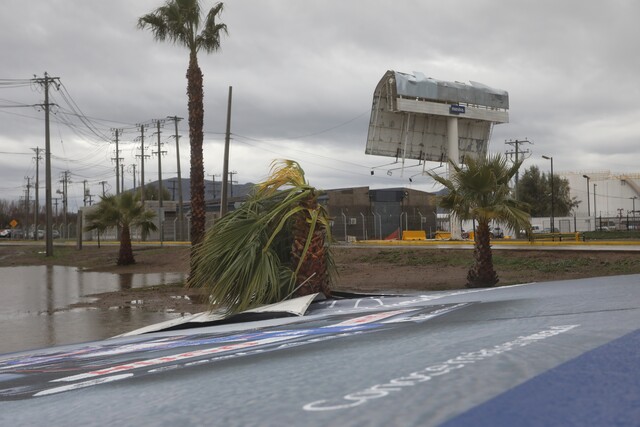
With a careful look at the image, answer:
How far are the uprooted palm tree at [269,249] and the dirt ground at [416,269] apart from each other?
3.54 m

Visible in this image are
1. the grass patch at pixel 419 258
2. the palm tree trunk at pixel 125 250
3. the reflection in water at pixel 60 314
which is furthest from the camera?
the palm tree trunk at pixel 125 250

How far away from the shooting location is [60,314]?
13.6 meters

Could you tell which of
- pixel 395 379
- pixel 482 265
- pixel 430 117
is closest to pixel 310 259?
pixel 395 379

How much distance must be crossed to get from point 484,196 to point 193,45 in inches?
489

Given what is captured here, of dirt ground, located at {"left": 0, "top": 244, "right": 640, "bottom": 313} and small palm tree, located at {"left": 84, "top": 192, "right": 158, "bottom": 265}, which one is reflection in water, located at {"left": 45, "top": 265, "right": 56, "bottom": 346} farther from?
small palm tree, located at {"left": 84, "top": 192, "right": 158, "bottom": 265}

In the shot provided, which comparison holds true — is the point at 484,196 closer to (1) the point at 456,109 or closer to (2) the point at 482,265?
(2) the point at 482,265

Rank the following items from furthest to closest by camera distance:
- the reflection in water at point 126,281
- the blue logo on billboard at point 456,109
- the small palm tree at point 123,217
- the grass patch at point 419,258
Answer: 1. the blue logo on billboard at point 456,109
2. the small palm tree at point 123,217
3. the grass patch at point 419,258
4. the reflection in water at point 126,281

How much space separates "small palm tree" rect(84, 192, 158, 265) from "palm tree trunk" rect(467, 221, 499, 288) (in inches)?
791

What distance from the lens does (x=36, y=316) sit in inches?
525

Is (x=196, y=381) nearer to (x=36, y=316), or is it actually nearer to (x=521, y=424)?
(x=521, y=424)

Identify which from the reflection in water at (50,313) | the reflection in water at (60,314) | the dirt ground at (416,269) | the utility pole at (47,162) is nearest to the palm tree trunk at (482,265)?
the dirt ground at (416,269)

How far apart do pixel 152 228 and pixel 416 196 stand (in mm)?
29054

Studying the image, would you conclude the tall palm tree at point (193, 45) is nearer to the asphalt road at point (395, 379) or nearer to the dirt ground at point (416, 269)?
the dirt ground at point (416, 269)

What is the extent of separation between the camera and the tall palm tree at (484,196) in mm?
14055
